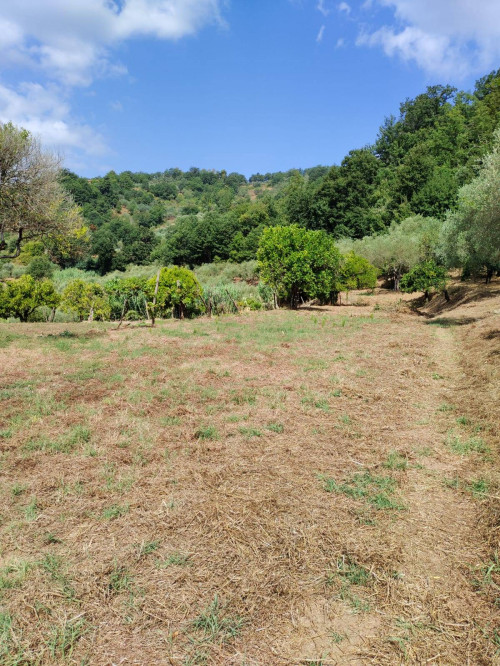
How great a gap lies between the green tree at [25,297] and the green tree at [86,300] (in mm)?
820

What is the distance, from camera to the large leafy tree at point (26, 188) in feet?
42.2

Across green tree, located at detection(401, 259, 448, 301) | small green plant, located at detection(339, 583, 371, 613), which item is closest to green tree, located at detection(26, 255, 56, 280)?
green tree, located at detection(401, 259, 448, 301)

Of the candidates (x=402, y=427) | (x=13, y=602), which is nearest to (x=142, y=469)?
(x=13, y=602)

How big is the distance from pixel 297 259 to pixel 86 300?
15.9 m

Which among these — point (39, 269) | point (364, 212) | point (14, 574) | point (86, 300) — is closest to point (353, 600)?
point (14, 574)

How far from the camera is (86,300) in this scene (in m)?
26.8

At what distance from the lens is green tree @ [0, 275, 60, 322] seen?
82.4 feet

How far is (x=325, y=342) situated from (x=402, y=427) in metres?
7.79

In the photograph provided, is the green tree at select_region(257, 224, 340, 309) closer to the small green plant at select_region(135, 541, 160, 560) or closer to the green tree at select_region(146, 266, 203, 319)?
the green tree at select_region(146, 266, 203, 319)

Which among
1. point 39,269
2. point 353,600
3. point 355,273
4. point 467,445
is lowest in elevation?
point 353,600

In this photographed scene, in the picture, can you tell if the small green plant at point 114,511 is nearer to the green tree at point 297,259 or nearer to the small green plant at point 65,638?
the small green plant at point 65,638

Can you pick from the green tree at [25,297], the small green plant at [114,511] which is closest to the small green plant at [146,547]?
the small green plant at [114,511]

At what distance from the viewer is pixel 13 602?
127 inches

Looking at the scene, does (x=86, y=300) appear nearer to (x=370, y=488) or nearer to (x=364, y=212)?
(x=370, y=488)
